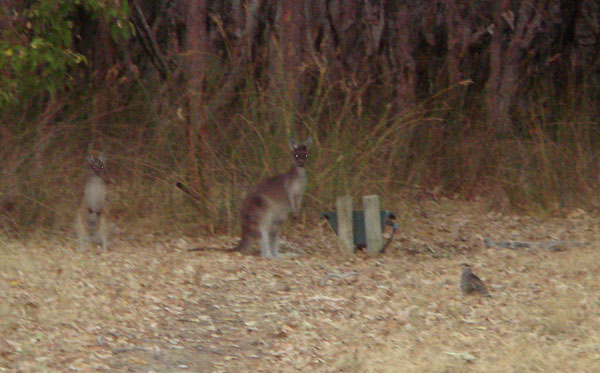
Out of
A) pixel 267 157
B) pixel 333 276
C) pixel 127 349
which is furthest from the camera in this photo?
pixel 267 157

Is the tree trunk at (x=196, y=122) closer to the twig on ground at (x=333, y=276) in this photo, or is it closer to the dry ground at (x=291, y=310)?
the dry ground at (x=291, y=310)

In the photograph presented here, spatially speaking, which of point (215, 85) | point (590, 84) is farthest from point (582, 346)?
point (590, 84)

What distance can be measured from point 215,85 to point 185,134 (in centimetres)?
219

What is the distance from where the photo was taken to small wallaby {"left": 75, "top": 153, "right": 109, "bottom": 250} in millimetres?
7438

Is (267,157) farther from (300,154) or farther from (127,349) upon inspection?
(127,349)

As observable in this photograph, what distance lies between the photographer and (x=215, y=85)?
34.9ft

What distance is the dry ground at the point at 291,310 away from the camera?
489 centimetres

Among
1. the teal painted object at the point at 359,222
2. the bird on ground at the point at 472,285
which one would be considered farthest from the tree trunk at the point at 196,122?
the bird on ground at the point at 472,285

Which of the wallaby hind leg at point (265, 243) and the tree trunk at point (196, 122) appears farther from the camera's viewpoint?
the tree trunk at point (196, 122)

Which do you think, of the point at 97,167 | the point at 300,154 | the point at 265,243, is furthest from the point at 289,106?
the point at 97,167

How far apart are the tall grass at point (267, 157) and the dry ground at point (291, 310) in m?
0.57

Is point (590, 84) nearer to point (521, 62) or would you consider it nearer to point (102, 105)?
point (521, 62)

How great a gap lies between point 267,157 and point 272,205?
3.46 ft

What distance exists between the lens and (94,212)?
7496 millimetres
